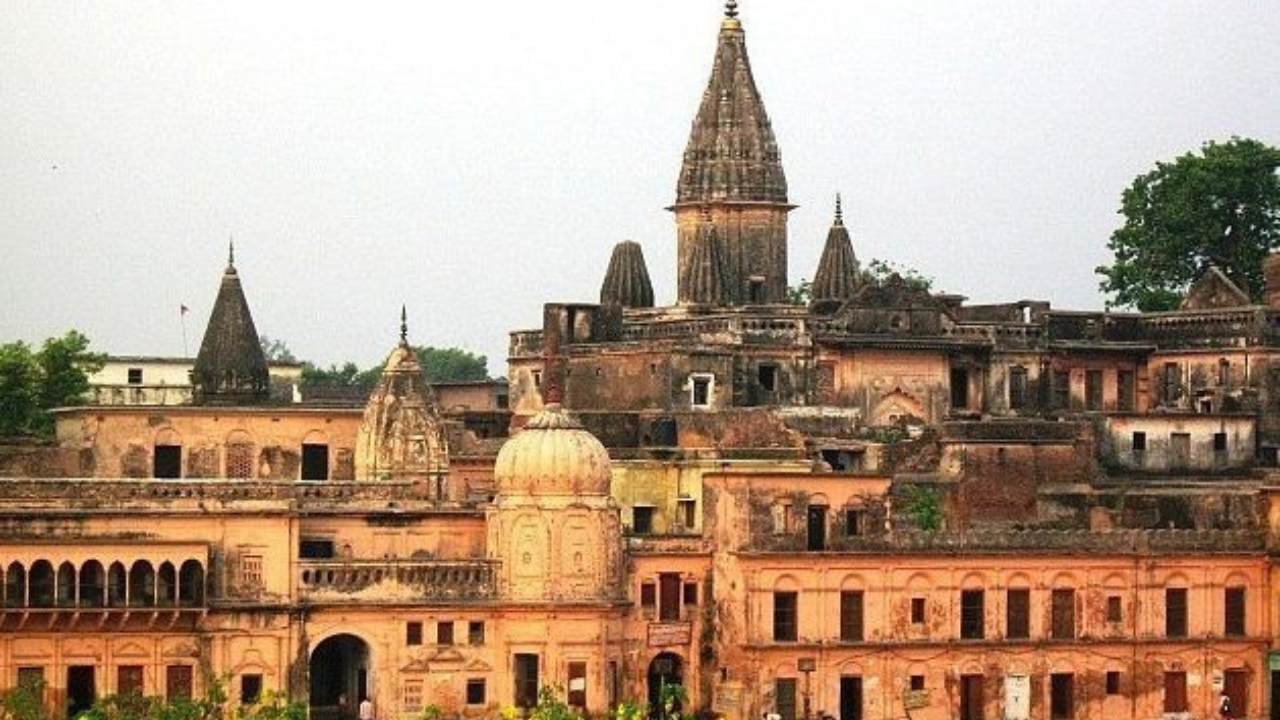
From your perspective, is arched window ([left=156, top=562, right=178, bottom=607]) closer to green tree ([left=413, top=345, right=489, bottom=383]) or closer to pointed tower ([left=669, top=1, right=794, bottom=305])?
pointed tower ([left=669, top=1, right=794, bottom=305])

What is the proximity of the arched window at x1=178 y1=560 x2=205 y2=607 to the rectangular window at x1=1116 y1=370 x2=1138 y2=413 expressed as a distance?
26.1m

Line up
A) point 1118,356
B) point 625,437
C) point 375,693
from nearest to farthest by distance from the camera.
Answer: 1. point 375,693
2. point 625,437
3. point 1118,356

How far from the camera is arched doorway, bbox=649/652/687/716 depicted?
7569 centimetres

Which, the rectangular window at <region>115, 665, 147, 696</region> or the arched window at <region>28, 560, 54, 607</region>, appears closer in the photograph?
the arched window at <region>28, 560, 54, 607</region>

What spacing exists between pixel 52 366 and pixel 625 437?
64.4ft

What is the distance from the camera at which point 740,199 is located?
87.5 metres

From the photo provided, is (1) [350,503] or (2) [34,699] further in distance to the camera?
(1) [350,503]

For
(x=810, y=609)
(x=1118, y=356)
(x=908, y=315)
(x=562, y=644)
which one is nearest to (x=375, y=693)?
(x=562, y=644)

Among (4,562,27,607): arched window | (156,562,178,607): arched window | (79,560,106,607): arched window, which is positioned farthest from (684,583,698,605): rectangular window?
(4,562,27,607): arched window

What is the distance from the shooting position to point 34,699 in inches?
2675

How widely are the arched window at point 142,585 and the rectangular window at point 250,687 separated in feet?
7.24

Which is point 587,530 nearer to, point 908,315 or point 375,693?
point 375,693

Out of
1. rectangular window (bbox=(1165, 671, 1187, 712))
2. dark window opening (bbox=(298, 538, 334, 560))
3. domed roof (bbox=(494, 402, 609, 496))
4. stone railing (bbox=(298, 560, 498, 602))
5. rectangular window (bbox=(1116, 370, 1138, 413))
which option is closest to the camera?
stone railing (bbox=(298, 560, 498, 602))

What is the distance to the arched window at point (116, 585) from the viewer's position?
71.0 meters
